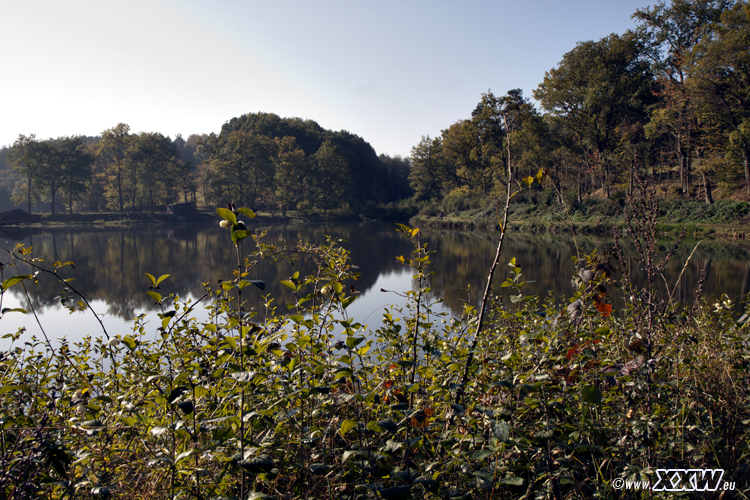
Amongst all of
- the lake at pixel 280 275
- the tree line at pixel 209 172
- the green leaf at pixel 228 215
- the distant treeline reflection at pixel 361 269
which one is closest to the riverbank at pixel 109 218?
the tree line at pixel 209 172

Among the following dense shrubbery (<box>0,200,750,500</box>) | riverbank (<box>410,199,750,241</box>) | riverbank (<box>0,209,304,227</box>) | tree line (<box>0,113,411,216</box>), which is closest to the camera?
dense shrubbery (<box>0,200,750,500</box>)

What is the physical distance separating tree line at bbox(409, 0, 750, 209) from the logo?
15.5m

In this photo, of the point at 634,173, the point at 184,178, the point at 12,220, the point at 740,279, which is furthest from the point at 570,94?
the point at 12,220

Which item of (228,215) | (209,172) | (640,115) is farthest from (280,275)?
(209,172)

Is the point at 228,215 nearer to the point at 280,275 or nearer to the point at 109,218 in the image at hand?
the point at 280,275

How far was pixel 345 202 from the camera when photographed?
44.4 m

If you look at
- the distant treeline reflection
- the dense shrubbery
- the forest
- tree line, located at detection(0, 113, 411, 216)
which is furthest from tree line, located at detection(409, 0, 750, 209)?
the dense shrubbery

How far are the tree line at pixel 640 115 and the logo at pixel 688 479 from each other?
1551cm

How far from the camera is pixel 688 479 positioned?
54.4 inches

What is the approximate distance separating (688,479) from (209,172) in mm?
47787

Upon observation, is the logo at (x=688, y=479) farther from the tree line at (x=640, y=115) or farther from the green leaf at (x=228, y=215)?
the tree line at (x=640, y=115)

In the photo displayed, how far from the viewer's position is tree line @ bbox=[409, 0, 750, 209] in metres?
18.4

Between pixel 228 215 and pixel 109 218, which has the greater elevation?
pixel 109 218

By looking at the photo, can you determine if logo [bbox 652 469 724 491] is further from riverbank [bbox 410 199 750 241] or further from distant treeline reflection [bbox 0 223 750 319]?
riverbank [bbox 410 199 750 241]
